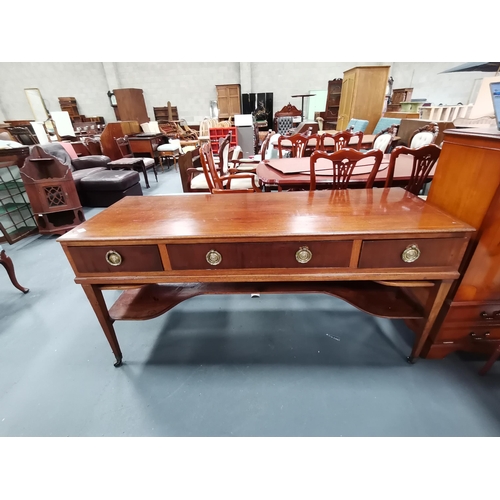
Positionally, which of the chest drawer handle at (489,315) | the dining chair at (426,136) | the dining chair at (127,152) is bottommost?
the chest drawer handle at (489,315)

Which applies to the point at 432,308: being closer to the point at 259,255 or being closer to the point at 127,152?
the point at 259,255

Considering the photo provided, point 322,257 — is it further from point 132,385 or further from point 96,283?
point 132,385

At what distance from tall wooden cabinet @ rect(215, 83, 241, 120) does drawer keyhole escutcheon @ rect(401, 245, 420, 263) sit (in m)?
8.84

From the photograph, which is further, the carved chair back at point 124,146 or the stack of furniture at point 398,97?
the stack of furniture at point 398,97

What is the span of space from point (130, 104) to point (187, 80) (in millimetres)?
2079

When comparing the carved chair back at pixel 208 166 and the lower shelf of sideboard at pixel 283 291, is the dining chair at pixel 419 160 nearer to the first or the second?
the lower shelf of sideboard at pixel 283 291

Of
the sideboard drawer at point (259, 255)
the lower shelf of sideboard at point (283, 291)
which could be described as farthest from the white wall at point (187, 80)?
the sideboard drawer at point (259, 255)

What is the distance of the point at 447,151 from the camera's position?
1171mm

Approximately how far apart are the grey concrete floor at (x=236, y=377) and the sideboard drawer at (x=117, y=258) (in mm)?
687

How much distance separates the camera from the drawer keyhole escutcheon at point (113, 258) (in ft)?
3.41

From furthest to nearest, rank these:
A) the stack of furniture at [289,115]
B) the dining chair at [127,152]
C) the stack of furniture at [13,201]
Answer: the stack of furniture at [289,115] < the dining chair at [127,152] < the stack of furniture at [13,201]

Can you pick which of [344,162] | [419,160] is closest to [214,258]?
[344,162]

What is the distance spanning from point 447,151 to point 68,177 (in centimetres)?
348

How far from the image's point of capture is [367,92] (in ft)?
17.2
